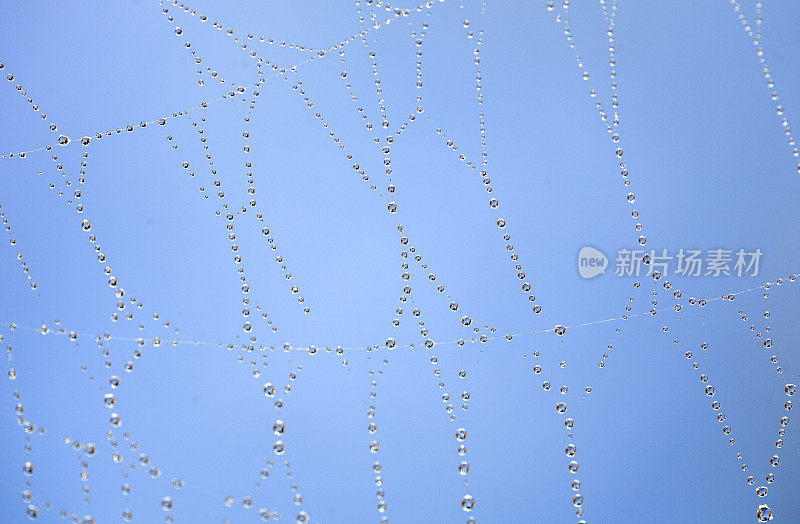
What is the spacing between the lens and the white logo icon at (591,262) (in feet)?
3.38

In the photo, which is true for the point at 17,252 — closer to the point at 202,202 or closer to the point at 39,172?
the point at 39,172

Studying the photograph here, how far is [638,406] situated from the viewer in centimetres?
107

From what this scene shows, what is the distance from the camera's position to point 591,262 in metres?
1.03

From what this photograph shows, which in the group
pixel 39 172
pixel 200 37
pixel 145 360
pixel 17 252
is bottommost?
pixel 145 360

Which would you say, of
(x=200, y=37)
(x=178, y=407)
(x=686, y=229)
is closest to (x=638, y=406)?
(x=686, y=229)

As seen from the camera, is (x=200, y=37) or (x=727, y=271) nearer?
(x=200, y=37)

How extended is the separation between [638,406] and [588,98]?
509 millimetres

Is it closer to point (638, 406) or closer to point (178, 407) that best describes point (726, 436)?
point (638, 406)

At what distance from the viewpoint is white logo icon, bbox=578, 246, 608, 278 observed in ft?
3.38

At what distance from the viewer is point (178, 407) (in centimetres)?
93

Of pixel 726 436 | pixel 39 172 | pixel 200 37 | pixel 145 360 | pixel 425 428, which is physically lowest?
pixel 726 436

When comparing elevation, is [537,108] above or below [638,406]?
above

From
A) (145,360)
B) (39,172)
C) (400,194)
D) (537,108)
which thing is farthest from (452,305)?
(39,172)

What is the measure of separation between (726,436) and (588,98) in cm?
61
